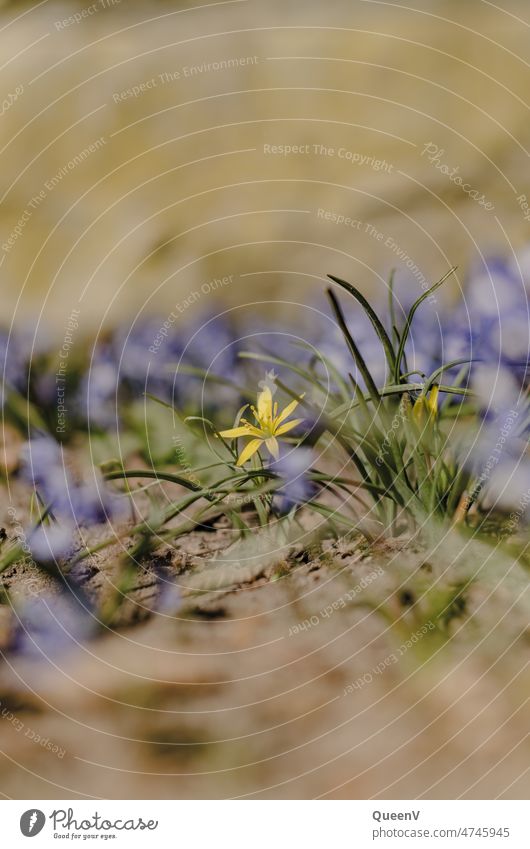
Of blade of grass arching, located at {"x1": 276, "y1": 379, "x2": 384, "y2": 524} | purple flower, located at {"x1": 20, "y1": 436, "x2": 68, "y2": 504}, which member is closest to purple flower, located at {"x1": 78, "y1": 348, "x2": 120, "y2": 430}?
purple flower, located at {"x1": 20, "y1": 436, "x2": 68, "y2": 504}

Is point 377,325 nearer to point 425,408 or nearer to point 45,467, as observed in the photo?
point 425,408

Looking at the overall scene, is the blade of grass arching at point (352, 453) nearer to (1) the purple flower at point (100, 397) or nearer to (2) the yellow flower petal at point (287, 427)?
(2) the yellow flower petal at point (287, 427)

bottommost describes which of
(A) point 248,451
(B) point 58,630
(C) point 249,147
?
(B) point 58,630

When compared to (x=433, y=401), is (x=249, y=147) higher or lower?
higher

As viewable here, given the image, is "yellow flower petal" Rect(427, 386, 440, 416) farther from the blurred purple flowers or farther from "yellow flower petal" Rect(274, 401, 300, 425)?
the blurred purple flowers

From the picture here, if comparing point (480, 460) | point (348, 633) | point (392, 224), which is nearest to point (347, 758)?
point (348, 633)
